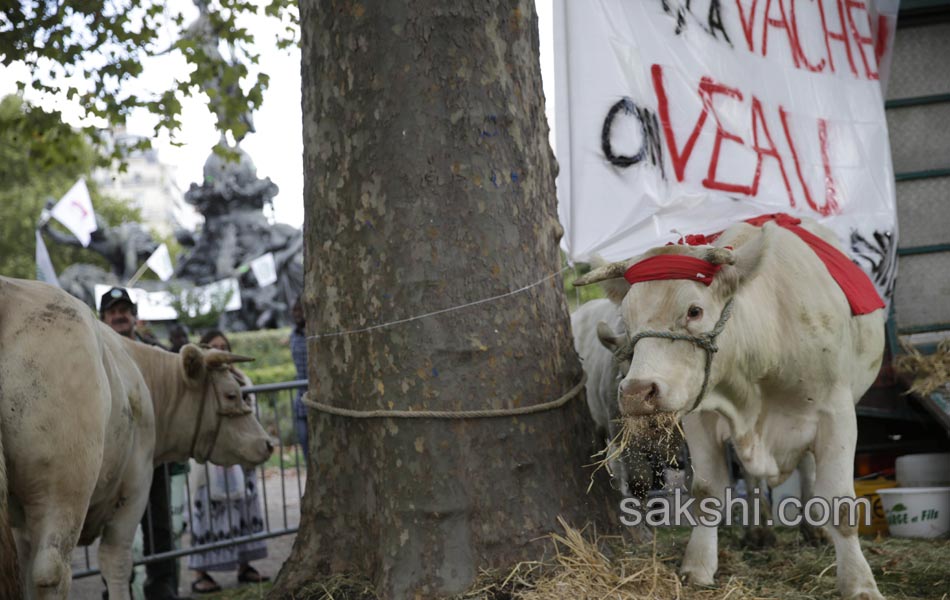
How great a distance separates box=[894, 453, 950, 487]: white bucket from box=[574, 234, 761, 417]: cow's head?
11.8 ft

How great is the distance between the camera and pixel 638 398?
4.05 m

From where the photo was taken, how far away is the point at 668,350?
421 centimetres

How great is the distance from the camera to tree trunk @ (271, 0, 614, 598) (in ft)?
14.2

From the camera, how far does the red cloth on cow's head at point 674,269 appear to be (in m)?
4.32

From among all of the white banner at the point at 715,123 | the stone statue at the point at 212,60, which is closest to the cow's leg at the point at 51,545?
the white banner at the point at 715,123

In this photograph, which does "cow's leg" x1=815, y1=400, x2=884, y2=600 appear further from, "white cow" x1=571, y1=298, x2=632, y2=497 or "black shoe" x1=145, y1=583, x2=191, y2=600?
"black shoe" x1=145, y1=583, x2=191, y2=600

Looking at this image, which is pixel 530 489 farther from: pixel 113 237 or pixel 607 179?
pixel 113 237

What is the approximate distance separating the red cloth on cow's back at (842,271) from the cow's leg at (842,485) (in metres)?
0.50

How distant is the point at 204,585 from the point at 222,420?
1.72 meters

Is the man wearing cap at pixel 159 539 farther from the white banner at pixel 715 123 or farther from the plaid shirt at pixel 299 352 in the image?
the white banner at pixel 715 123

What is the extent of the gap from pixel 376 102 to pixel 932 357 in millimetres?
5085

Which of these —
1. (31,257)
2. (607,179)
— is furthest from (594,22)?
(31,257)

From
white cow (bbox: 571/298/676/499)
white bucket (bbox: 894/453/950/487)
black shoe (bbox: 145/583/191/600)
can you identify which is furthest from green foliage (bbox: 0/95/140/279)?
white bucket (bbox: 894/453/950/487)

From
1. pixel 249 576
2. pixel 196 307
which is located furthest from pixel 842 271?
pixel 196 307
